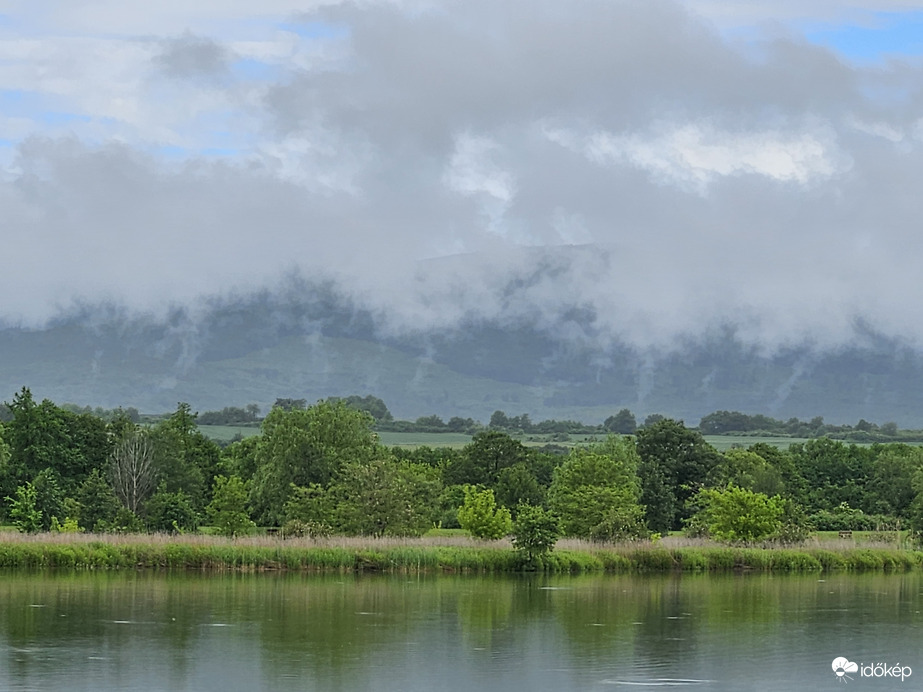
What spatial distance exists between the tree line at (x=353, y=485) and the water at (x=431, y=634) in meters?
12.9

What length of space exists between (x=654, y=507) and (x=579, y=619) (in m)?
53.4

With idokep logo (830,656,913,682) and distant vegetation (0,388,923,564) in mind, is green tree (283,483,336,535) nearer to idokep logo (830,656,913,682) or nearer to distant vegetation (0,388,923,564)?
distant vegetation (0,388,923,564)

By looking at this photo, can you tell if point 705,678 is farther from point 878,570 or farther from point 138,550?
point 878,570

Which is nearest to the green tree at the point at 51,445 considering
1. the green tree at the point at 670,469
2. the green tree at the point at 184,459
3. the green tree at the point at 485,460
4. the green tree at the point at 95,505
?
the green tree at the point at 184,459

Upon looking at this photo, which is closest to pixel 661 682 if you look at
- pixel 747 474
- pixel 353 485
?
pixel 353 485

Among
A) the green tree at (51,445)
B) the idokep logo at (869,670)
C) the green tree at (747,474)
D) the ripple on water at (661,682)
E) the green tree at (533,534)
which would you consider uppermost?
the green tree at (51,445)

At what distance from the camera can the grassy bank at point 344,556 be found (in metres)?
55.9

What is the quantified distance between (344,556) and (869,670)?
1160 inches

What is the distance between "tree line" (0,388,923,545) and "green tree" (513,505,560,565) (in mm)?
109

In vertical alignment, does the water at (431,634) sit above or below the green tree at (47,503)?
below

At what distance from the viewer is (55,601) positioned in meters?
41.5

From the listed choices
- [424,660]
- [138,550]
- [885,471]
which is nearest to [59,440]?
[138,550]

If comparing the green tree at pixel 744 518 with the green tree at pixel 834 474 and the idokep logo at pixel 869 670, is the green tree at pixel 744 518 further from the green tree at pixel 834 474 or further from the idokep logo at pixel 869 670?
the green tree at pixel 834 474

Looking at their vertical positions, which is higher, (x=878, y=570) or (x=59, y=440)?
(x=59, y=440)
